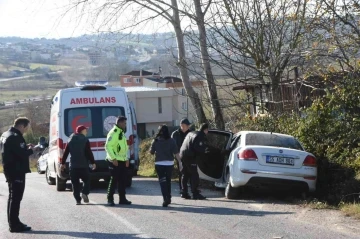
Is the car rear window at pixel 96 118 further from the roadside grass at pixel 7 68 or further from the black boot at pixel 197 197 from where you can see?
the roadside grass at pixel 7 68

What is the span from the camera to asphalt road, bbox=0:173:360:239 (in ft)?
33.0

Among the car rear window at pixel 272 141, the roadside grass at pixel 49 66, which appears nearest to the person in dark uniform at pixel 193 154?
the car rear window at pixel 272 141

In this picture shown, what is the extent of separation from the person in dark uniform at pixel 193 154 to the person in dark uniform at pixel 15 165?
13.8ft

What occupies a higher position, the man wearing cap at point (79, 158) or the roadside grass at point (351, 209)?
the man wearing cap at point (79, 158)

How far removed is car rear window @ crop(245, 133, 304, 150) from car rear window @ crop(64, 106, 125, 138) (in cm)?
454

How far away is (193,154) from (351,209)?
373 centimetres

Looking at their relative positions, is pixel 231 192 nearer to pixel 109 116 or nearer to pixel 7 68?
pixel 109 116

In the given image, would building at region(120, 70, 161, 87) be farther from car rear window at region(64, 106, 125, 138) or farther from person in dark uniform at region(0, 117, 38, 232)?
person in dark uniform at region(0, 117, 38, 232)

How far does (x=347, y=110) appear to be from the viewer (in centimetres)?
1415

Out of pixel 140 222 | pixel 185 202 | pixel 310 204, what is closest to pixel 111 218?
pixel 140 222

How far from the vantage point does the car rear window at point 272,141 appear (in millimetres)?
14102

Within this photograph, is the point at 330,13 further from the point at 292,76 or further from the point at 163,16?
the point at 163,16

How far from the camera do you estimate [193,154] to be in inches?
560

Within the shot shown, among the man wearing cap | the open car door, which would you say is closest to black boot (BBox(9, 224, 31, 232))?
the man wearing cap
